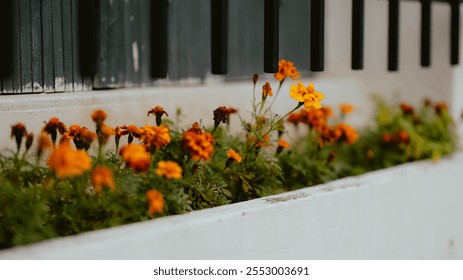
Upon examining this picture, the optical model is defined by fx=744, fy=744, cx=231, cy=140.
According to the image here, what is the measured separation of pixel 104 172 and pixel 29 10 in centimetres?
102

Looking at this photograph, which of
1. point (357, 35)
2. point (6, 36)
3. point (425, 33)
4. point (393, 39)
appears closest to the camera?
point (6, 36)

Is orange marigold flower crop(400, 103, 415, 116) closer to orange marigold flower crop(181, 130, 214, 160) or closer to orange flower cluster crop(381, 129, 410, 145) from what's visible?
orange flower cluster crop(381, 129, 410, 145)

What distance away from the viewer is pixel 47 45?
2.67 metres

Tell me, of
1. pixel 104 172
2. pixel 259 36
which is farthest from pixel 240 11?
pixel 104 172

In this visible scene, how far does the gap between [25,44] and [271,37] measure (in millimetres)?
A: 885

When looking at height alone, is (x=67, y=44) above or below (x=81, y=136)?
above

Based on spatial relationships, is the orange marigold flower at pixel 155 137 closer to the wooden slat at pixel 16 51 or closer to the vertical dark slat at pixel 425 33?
the wooden slat at pixel 16 51

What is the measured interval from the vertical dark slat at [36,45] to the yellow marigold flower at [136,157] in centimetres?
72

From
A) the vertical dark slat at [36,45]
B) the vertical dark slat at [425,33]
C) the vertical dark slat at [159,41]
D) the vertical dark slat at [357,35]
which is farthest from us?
the vertical dark slat at [425,33]

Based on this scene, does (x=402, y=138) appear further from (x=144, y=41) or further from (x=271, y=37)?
(x=144, y=41)

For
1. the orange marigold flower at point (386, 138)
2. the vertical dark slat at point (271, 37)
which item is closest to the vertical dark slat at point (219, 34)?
the vertical dark slat at point (271, 37)

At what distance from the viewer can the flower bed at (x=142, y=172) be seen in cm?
192

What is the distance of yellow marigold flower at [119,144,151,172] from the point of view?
1901mm

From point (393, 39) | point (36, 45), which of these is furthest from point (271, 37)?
point (393, 39)
